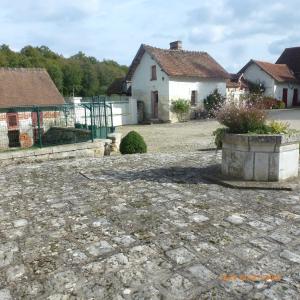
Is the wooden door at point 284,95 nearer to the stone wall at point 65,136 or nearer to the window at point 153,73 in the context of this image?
the window at point 153,73

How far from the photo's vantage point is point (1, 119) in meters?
16.0

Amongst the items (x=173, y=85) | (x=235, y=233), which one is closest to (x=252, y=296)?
(x=235, y=233)

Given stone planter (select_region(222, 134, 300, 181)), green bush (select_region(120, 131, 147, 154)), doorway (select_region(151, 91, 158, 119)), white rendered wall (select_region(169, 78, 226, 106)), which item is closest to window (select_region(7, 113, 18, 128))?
green bush (select_region(120, 131, 147, 154))

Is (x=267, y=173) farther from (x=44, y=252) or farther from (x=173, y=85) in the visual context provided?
(x=173, y=85)

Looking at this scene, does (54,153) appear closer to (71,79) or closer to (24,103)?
(24,103)

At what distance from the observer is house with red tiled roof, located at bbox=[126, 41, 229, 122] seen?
998 inches

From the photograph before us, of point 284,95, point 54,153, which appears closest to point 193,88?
point 284,95

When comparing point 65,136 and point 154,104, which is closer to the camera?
point 65,136

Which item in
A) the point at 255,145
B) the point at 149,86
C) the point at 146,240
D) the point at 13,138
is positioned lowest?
the point at 13,138

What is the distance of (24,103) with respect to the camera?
1958 centimetres

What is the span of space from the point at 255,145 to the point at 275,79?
29.8 meters

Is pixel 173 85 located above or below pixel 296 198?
above

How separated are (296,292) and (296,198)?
257cm

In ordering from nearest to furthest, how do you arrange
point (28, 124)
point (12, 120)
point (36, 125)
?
point (36, 125) → point (12, 120) → point (28, 124)
